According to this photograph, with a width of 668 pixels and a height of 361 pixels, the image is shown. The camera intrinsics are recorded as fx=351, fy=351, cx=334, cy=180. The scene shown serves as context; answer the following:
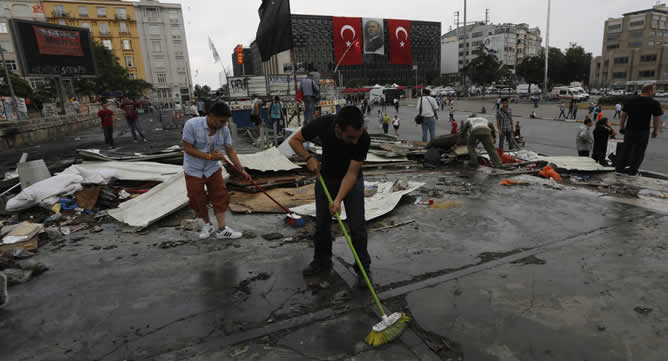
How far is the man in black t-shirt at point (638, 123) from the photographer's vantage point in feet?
21.8

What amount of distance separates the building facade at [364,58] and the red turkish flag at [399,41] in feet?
241

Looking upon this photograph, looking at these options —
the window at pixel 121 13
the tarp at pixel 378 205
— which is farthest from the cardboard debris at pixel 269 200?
the window at pixel 121 13

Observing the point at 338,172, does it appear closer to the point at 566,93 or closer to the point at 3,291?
the point at 3,291

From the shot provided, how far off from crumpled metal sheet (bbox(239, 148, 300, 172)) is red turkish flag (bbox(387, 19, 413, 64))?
13696 millimetres

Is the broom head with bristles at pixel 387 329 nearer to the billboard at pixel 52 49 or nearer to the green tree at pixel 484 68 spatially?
the billboard at pixel 52 49

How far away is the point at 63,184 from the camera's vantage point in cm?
578

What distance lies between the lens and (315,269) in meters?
3.48

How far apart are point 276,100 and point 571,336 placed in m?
11.1

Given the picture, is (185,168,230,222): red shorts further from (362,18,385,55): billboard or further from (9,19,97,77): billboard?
(9,19,97,77): billboard

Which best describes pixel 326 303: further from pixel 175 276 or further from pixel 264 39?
pixel 264 39

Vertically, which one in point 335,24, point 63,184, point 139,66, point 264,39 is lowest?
point 63,184

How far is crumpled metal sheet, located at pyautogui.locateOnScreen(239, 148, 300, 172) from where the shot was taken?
709 cm

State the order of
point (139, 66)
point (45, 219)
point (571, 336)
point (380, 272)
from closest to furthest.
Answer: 1. point (571, 336)
2. point (380, 272)
3. point (45, 219)
4. point (139, 66)

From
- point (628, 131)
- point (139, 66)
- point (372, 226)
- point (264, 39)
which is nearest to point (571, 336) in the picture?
point (372, 226)
